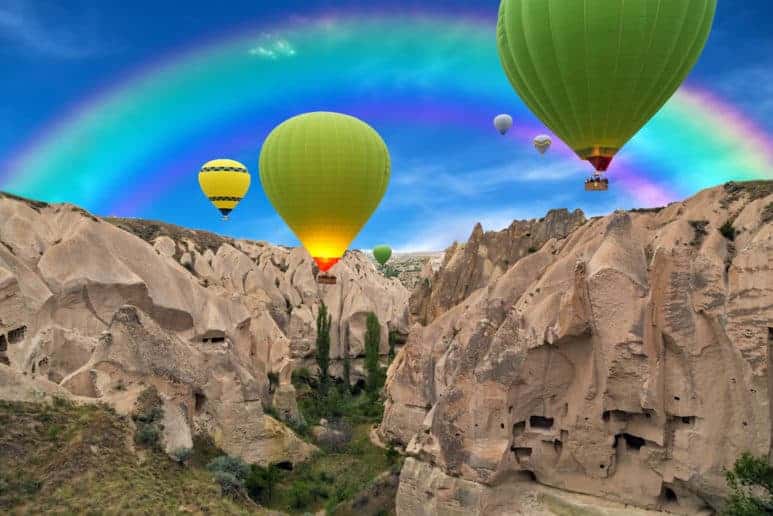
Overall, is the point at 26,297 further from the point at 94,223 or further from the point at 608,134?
the point at 608,134

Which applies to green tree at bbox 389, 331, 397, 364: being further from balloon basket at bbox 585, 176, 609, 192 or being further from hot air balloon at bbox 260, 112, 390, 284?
balloon basket at bbox 585, 176, 609, 192

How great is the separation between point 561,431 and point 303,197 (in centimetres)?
1508

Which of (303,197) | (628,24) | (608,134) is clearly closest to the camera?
(628,24)

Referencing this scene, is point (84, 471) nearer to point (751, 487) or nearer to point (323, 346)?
point (751, 487)

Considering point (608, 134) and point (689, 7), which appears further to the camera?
point (608, 134)

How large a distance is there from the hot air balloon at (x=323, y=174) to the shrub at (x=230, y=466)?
36.3 ft

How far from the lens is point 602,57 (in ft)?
64.4

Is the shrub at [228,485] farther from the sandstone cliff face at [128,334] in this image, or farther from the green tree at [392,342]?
the green tree at [392,342]

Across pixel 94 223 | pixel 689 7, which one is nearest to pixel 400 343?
pixel 94 223

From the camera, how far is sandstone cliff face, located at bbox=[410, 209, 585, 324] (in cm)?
2836

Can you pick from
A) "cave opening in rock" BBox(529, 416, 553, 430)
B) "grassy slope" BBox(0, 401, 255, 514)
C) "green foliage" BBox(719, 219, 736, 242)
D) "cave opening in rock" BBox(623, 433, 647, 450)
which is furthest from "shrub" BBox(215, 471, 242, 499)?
"green foliage" BBox(719, 219, 736, 242)

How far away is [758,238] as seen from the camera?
17.1m

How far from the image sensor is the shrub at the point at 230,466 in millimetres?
21030

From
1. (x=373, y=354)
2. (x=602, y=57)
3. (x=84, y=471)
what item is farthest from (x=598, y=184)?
(x=373, y=354)
